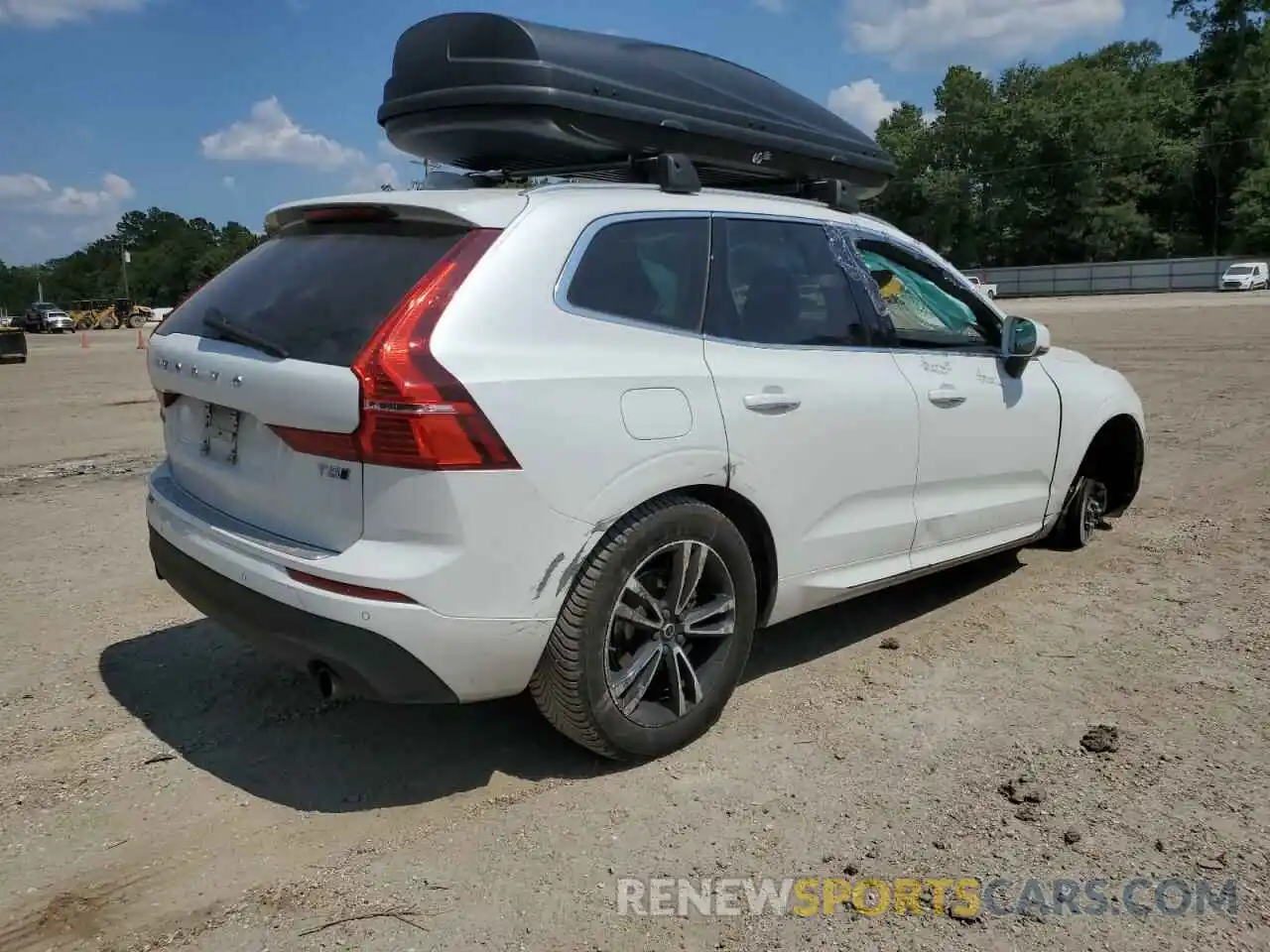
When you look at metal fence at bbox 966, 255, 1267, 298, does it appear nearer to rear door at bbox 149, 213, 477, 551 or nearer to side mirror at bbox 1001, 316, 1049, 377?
side mirror at bbox 1001, 316, 1049, 377

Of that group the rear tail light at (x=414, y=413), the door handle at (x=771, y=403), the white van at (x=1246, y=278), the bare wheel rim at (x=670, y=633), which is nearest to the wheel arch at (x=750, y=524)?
the bare wheel rim at (x=670, y=633)

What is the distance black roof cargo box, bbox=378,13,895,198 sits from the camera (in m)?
3.53

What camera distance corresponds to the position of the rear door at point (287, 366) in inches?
114

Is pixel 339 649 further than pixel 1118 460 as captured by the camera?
No

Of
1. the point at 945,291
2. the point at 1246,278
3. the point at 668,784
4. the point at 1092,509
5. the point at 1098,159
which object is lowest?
the point at 668,784

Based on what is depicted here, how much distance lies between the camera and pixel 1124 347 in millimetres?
18094

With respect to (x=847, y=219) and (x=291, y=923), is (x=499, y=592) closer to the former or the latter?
(x=291, y=923)

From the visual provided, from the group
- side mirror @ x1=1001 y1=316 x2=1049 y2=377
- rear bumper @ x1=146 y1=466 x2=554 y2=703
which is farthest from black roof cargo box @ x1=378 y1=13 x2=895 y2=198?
rear bumper @ x1=146 y1=466 x2=554 y2=703

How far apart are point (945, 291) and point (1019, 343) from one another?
0.41 m

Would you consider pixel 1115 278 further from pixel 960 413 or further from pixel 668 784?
pixel 668 784

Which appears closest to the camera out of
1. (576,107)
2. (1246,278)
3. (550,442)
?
(550,442)

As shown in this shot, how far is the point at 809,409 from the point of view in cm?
369

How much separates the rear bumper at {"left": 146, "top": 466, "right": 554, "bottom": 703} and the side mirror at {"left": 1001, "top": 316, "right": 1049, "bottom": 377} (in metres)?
2.68

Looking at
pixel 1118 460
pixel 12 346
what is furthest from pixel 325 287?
pixel 12 346
